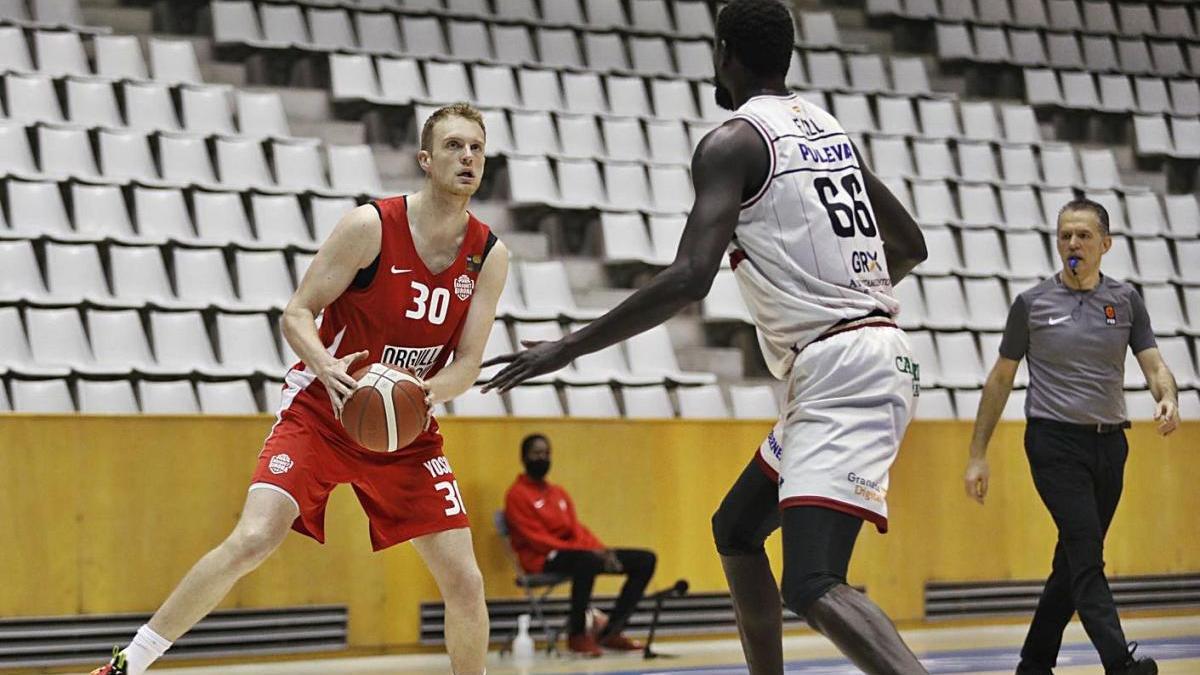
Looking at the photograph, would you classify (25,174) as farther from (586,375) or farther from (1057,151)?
(1057,151)

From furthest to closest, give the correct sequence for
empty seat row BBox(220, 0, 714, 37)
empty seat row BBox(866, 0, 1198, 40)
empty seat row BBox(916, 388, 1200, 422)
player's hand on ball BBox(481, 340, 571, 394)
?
empty seat row BBox(866, 0, 1198, 40) → empty seat row BBox(220, 0, 714, 37) → empty seat row BBox(916, 388, 1200, 422) → player's hand on ball BBox(481, 340, 571, 394)

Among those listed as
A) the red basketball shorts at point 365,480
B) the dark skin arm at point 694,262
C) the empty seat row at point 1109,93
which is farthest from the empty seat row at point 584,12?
the dark skin arm at point 694,262

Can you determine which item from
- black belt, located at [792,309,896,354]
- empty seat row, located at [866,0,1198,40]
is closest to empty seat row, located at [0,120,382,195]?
empty seat row, located at [866,0,1198,40]

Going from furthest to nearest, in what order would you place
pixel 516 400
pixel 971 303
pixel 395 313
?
pixel 971 303, pixel 516 400, pixel 395 313

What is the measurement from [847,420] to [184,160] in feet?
Result: 26.8

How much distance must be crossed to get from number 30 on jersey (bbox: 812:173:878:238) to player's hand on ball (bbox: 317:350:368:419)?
159 cm

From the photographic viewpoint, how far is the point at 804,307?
13.0ft

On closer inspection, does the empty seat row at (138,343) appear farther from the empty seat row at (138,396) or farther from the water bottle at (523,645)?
the water bottle at (523,645)

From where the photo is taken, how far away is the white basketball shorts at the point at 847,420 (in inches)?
150

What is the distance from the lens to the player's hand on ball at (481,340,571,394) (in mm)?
3678

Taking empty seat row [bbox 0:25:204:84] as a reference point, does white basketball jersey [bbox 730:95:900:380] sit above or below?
below

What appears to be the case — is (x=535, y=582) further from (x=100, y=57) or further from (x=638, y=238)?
(x=100, y=57)

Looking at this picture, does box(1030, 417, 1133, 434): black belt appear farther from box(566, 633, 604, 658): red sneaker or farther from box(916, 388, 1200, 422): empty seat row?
box(916, 388, 1200, 422): empty seat row

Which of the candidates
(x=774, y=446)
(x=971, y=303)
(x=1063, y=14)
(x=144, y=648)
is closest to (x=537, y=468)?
(x=144, y=648)
